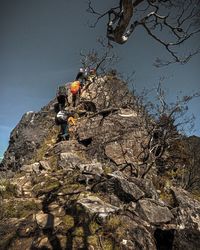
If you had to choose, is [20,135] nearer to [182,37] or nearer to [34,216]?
[34,216]

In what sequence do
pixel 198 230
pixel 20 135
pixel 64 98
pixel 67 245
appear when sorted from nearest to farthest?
pixel 67 245
pixel 198 230
pixel 20 135
pixel 64 98

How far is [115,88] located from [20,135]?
25.0 feet

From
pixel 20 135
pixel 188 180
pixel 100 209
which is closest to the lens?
pixel 100 209

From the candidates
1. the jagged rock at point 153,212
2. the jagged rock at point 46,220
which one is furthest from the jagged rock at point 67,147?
the jagged rock at point 46,220

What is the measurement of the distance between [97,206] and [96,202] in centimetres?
27

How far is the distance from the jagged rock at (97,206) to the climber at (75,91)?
444 inches

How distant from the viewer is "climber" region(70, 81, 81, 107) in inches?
722

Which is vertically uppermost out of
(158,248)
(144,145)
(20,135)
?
(20,135)

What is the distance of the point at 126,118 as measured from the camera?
1543 cm

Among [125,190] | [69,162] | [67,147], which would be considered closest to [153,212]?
[125,190]

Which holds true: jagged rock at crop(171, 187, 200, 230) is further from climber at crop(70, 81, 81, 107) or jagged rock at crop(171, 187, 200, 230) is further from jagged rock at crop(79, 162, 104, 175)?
climber at crop(70, 81, 81, 107)

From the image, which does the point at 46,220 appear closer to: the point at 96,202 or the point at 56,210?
the point at 56,210

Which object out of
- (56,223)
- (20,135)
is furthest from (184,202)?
(20,135)

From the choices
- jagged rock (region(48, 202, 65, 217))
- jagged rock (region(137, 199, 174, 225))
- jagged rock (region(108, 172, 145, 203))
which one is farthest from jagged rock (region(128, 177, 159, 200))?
jagged rock (region(48, 202, 65, 217))
